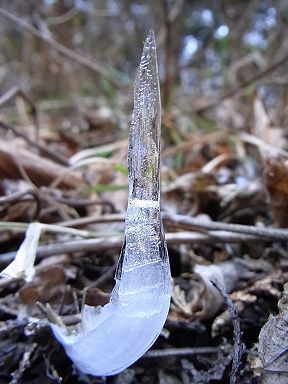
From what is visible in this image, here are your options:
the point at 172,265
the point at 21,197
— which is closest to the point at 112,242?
the point at 172,265

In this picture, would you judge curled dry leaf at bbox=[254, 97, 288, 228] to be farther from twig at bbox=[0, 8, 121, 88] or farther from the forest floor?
twig at bbox=[0, 8, 121, 88]

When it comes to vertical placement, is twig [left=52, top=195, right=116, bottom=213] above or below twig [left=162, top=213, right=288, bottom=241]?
above

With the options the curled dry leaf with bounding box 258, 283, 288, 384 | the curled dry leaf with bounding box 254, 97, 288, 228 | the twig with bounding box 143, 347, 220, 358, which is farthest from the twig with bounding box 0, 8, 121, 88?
the curled dry leaf with bounding box 258, 283, 288, 384

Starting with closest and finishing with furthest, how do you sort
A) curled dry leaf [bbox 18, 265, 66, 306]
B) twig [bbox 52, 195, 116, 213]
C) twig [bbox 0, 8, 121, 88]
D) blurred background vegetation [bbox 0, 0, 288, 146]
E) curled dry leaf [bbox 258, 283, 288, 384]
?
curled dry leaf [bbox 258, 283, 288, 384]
curled dry leaf [bbox 18, 265, 66, 306]
twig [bbox 52, 195, 116, 213]
twig [bbox 0, 8, 121, 88]
blurred background vegetation [bbox 0, 0, 288, 146]

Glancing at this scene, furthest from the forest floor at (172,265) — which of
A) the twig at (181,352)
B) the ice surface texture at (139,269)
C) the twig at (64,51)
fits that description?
the twig at (64,51)

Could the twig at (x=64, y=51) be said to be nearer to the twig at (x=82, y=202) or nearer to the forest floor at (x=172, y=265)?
the forest floor at (x=172, y=265)

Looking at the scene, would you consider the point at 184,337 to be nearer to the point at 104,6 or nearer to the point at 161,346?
the point at 161,346

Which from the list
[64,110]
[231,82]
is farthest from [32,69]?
[231,82]
